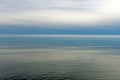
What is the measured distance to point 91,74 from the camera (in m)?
68.8

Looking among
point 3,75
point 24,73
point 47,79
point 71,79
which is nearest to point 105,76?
point 71,79

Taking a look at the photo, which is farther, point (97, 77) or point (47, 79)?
point (97, 77)

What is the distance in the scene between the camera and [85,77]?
210 ft

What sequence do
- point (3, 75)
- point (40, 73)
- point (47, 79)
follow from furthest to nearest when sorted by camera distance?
point (40, 73), point (3, 75), point (47, 79)

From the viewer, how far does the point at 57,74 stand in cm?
6712

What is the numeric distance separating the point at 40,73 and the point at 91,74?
54.8 feet

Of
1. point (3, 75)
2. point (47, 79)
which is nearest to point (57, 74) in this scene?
point (47, 79)

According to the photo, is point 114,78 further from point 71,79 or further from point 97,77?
point 71,79

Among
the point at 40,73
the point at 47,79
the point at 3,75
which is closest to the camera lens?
the point at 47,79

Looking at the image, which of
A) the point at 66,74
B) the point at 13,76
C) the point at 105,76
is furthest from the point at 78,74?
the point at 13,76

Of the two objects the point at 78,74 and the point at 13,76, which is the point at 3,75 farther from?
the point at 78,74

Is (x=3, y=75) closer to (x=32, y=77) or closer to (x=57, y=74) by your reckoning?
(x=32, y=77)

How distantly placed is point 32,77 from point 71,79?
11.6 meters

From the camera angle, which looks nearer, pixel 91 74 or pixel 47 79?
pixel 47 79
